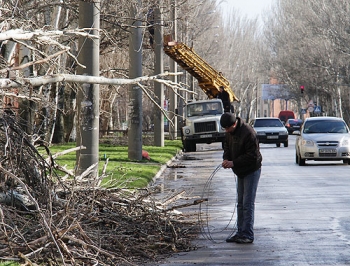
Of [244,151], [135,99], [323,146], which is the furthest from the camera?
[323,146]

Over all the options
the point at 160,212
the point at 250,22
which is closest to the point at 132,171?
the point at 160,212

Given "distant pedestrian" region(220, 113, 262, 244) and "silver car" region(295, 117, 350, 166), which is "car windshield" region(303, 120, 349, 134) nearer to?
"silver car" region(295, 117, 350, 166)

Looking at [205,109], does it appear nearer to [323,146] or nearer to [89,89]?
[323,146]

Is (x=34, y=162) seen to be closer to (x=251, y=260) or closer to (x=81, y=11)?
(x=251, y=260)

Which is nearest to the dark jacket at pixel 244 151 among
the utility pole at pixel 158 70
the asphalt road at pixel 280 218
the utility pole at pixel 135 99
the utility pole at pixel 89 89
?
the asphalt road at pixel 280 218

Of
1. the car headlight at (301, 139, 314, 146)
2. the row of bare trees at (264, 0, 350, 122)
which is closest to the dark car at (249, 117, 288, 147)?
the car headlight at (301, 139, 314, 146)

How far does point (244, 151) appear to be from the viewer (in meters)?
12.3

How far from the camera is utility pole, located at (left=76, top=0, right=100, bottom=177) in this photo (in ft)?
55.7

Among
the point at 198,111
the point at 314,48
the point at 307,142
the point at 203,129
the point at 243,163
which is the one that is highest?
the point at 314,48

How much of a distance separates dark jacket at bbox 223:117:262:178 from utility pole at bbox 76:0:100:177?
5014 mm

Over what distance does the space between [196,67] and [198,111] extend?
13.5ft

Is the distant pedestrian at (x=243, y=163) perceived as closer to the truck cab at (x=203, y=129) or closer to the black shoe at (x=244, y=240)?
the black shoe at (x=244, y=240)

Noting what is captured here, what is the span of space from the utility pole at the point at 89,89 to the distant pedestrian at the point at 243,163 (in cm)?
503

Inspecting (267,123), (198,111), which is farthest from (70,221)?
(267,123)
